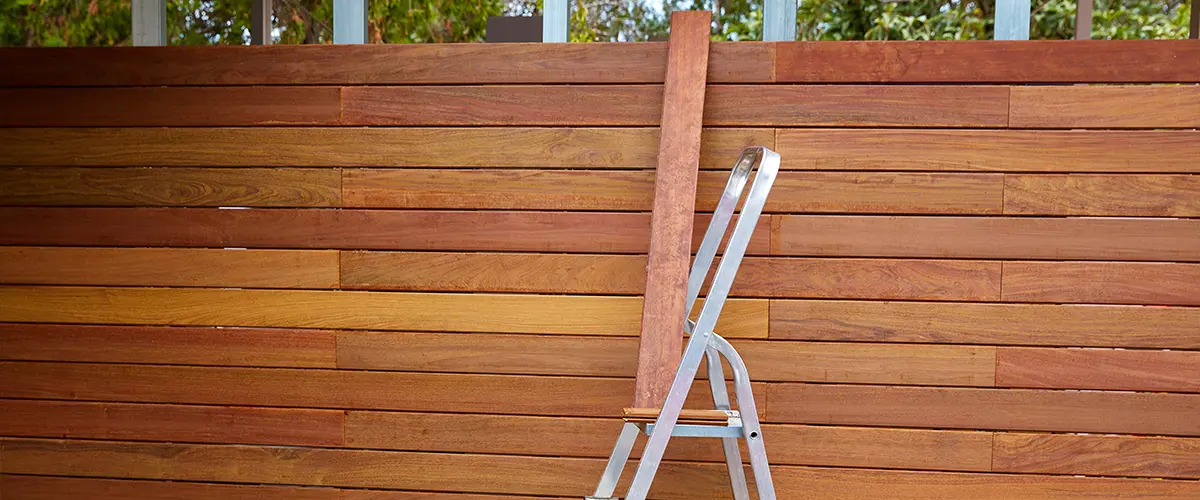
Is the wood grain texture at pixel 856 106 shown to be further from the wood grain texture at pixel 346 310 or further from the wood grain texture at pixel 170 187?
the wood grain texture at pixel 170 187

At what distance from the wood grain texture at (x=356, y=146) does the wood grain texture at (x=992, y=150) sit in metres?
0.14

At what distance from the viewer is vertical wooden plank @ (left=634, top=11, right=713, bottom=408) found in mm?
2203

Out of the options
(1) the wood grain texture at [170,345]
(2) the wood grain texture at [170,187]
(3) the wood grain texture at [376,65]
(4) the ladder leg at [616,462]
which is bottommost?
(4) the ladder leg at [616,462]

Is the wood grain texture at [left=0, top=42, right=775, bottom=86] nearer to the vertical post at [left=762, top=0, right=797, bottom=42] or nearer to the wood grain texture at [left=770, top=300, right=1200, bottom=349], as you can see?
the vertical post at [left=762, top=0, right=797, bottom=42]

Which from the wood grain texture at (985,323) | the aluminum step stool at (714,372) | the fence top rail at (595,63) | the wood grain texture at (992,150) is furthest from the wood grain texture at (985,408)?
the fence top rail at (595,63)

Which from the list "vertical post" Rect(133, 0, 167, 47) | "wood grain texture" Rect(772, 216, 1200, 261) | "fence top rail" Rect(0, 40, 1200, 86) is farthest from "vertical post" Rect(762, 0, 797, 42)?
"vertical post" Rect(133, 0, 167, 47)

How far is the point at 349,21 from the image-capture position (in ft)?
9.41

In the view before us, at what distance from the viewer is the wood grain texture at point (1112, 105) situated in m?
2.55

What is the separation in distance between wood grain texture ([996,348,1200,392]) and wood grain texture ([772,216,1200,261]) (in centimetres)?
26

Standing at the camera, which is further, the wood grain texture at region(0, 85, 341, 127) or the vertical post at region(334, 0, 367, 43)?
the vertical post at region(334, 0, 367, 43)

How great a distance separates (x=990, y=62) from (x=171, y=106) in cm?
226

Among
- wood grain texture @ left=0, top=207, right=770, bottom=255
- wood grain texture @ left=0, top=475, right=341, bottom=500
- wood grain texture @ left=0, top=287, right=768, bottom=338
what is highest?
wood grain texture @ left=0, top=207, right=770, bottom=255

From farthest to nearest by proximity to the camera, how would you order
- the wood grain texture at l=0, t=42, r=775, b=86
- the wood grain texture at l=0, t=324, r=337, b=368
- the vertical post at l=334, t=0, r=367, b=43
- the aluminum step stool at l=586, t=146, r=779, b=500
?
the vertical post at l=334, t=0, r=367, b=43, the wood grain texture at l=0, t=324, r=337, b=368, the wood grain texture at l=0, t=42, r=775, b=86, the aluminum step stool at l=586, t=146, r=779, b=500

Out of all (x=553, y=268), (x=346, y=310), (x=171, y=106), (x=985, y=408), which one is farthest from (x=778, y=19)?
(x=171, y=106)
